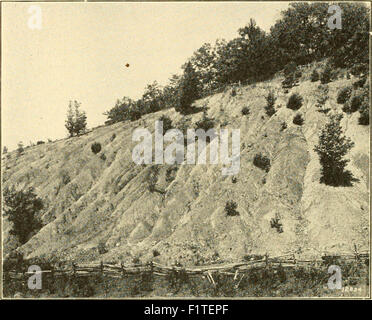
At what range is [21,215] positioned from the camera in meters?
36.5

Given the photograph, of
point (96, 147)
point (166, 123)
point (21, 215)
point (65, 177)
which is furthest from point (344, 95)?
point (21, 215)

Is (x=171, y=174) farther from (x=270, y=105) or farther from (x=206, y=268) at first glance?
(x=206, y=268)

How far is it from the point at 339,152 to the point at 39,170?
31.1 metres

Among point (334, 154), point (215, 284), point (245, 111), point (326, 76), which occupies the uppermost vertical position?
point (326, 76)

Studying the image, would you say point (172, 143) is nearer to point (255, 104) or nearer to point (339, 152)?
point (255, 104)

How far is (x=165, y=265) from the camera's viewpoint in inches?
1094

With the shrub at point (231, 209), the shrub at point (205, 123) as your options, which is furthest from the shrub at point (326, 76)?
the shrub at point (231, 209)

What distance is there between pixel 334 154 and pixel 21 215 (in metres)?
26.7

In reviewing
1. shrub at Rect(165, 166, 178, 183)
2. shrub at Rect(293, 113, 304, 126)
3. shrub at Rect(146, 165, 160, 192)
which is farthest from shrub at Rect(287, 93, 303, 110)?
shrub at Rect(146, 165, 160, 192)

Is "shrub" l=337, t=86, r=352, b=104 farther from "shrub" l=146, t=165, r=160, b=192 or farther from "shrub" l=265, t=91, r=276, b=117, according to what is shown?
"shrub" l=146, t=165, r=160, b=192

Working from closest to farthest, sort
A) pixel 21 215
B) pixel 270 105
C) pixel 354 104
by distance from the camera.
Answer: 1. pixel 354 104
2. pixel 21 215
3. pixel 270 105

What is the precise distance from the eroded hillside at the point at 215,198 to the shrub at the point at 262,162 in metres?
0.42
